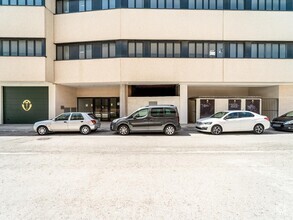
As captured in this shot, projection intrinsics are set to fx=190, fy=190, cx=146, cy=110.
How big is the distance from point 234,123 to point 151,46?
843 centimetres

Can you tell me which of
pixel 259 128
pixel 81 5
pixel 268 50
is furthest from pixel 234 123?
pixel 81 5

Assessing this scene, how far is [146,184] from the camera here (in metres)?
4.28

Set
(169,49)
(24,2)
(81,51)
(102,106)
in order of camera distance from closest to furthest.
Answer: (24,2) < (169,49) < (81,51) < (102,106)

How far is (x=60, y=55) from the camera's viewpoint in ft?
52.4

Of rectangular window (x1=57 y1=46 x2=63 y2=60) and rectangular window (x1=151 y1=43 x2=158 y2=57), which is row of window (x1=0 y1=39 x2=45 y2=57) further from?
rectangular window (x1=151 y1=43 x2=158 y2=57)

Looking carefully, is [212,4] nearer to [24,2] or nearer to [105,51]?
[105,51]

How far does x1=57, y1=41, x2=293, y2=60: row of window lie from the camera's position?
49.3ft

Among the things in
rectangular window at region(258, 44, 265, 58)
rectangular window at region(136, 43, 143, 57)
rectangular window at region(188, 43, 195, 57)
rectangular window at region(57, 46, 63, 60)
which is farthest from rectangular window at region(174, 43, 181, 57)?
rectangular window at region(57, 46, 63, 60)

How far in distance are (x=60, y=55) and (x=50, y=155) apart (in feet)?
38.5

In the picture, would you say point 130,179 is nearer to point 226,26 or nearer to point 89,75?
point 89,75

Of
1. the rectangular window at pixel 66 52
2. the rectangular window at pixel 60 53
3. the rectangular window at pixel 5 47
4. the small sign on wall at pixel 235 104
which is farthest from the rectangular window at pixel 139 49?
the rectangular window at pixel 5 47

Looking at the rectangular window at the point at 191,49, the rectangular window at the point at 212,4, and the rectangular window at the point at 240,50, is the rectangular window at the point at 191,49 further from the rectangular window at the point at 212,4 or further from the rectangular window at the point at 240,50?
the rectangular window at the point at 240,50

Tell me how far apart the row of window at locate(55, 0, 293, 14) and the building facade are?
0.25 feet

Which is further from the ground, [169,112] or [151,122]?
[169,112]
